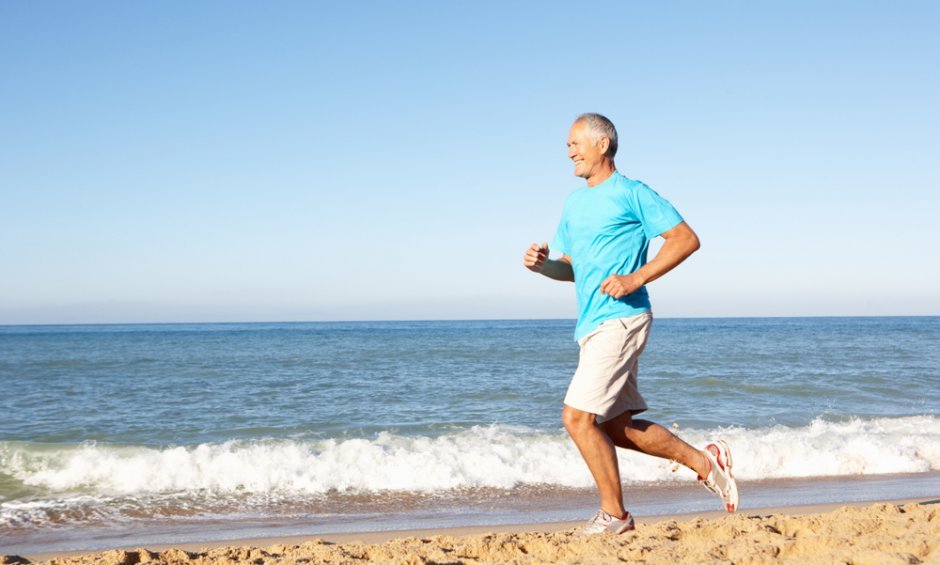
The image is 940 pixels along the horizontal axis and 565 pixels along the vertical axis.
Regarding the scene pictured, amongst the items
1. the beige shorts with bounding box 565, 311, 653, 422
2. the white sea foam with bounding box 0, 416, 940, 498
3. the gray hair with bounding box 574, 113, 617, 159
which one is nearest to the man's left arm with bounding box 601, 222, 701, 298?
the beige shorts with bounding box 565, 311, 653, 422

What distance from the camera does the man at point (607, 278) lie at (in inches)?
137

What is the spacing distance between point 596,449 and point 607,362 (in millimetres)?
413

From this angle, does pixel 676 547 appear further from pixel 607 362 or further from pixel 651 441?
pixel 607 362

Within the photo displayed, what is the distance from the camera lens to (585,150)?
3.68m

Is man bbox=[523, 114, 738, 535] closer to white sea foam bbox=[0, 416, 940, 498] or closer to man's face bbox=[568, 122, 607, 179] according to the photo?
man's face bbox=[568, 122, 607, 179]

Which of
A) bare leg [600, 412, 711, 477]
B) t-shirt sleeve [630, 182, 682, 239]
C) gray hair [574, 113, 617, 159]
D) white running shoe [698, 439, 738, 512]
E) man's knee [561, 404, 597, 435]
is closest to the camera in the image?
t-shirt sleeve [630, 182, 682, 239]

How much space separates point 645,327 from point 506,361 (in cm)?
1816

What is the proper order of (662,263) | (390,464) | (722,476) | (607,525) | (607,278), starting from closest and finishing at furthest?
(662,263)
(607,278)
(607,525)
(722,476)
(390,464)

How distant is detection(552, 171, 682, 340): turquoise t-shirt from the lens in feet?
11.5

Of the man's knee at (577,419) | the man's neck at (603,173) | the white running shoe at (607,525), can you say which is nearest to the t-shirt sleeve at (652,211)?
the man's neck at (603,173)

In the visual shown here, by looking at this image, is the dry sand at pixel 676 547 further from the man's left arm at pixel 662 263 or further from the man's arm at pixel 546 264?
the man's arm at pixel 546 264

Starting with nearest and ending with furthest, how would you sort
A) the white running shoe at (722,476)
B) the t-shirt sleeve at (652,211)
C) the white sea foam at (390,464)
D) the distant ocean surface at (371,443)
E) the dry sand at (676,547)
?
the dry sand at (676,547), the t-shirt sleeve at (652,211), the white running shoe at (722,476), the distant ocean surface at (371,443), the white sea foam at (390,464)

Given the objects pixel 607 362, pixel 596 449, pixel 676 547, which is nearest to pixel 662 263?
pixel 607 362

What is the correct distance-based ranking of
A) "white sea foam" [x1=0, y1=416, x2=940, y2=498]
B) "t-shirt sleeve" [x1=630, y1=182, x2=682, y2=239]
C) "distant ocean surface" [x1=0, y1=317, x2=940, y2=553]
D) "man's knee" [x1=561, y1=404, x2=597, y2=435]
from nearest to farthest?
"t-shirt sleeve" [x1=630, y1=182, x2=682, y2=239]
"man's knee" [x1=561, y1=404, x2=597, y2=435]
"distant ocean surface" [x1=0, y1=317, x2=940, y2=553]
"white sea foam" [x1=0, y1=416, x2=940, y2=498]
